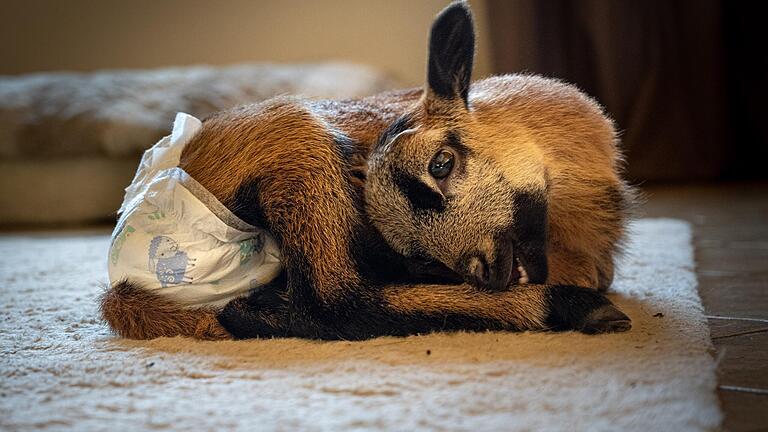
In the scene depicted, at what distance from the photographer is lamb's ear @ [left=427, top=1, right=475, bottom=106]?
5.51ft

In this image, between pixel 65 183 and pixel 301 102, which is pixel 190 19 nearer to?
pixel 65 183

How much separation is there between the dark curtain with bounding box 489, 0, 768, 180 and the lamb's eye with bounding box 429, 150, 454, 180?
307 centimetres

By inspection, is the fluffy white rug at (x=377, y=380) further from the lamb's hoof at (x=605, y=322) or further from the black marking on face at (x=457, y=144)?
the black marking on face at (x=457, y=144)

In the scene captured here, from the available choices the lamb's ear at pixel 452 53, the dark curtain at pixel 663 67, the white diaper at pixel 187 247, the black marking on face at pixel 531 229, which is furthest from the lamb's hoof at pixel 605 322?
the dark curtain at pixel 663 67

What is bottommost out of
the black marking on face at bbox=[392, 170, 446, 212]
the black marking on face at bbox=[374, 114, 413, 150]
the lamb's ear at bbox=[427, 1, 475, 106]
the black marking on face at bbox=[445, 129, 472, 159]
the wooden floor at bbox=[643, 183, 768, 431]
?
the wooden floor at bbox=[643, 183, 768, 431]

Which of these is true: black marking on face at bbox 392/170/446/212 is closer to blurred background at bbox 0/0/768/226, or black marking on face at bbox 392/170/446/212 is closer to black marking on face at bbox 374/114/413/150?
black marking on face at bbox 374/114/413/150

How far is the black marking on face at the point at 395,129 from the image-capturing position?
5.59 ft

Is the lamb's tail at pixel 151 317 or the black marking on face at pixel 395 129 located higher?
the black marking on face at pixel 395 129

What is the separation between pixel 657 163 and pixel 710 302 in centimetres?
280

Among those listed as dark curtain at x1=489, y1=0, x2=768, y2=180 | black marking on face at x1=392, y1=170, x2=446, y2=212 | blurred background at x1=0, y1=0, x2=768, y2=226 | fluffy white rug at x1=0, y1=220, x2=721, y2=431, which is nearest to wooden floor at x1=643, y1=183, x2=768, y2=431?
fluffy white rug at x1=0, y1=220, x2=721, y2=431

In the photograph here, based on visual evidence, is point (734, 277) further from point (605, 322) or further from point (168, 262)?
point (168, 262)

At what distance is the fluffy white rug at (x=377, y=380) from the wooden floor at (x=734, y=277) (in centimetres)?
4

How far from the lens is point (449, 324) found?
65.4 inches

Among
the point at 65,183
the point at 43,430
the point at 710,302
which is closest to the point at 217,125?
the point at 43,430
